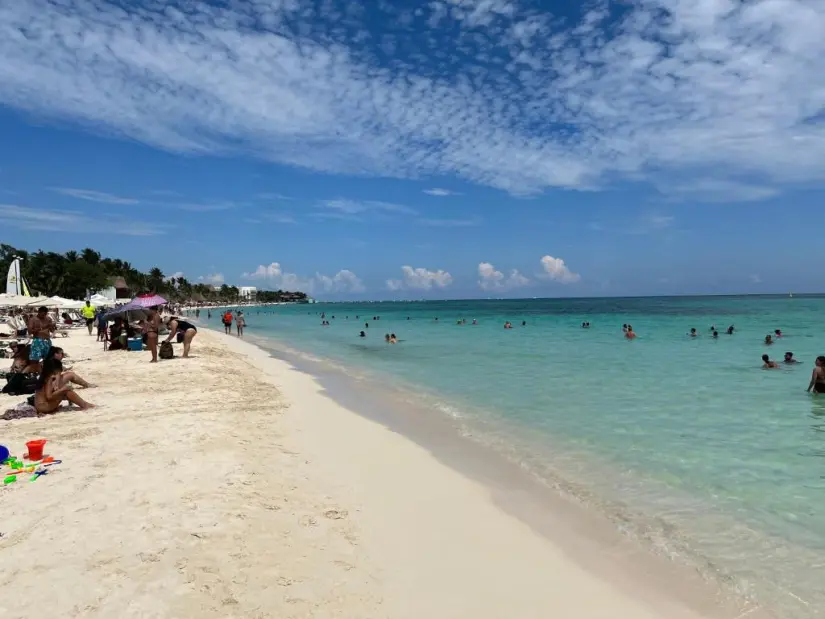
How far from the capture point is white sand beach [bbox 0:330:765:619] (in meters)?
3.45

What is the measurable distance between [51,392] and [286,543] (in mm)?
6691

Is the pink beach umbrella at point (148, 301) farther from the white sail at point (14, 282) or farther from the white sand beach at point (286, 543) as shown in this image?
the white sail at point (14, 282)

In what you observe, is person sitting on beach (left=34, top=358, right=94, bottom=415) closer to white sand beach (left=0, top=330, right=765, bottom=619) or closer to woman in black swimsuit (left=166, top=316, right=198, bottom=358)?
white sand beach (left=0, top=330, right=765, bottom=619)

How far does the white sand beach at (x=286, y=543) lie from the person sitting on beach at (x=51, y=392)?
1.31m

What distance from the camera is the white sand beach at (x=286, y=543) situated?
136 inches

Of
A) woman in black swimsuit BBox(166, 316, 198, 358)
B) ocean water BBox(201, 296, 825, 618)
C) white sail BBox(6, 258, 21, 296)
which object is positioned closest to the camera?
ocean water BBox(201, 296, 825, 618)

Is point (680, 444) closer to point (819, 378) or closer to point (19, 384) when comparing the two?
point (819, 378)

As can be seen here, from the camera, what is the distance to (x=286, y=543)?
4195 mm

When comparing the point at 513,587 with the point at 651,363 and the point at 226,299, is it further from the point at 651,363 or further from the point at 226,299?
the point at 226,299

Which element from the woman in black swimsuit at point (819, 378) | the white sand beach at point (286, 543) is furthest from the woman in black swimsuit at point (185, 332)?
the woman in black swimsuit at point (819, 378)

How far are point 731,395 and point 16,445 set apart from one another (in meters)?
13.7

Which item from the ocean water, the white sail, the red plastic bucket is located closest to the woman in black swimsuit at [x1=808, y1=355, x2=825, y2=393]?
the ocean water

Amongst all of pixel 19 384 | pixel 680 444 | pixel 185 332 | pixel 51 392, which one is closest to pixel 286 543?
pixel 680 444

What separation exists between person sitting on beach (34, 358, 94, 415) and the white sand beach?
1309mm
